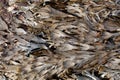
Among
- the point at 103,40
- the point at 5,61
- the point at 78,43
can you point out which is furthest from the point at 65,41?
the point at 5,61

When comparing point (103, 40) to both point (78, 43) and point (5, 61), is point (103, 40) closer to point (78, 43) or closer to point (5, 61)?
point (78, 43)

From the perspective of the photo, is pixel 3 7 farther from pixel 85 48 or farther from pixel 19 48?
pixel 85 48

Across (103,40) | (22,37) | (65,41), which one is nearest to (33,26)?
(22,37)

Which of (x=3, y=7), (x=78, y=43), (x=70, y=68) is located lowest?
(x=70, y=68)

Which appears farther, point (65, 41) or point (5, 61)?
point (5, 61)

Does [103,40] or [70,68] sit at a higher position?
[103,40]

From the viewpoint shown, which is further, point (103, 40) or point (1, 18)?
point (1, 18)
